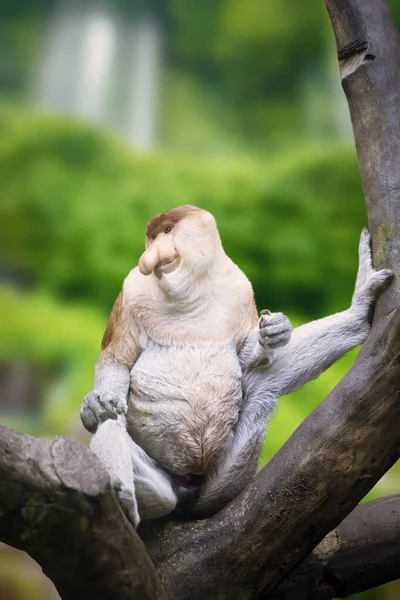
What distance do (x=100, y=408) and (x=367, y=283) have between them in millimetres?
968

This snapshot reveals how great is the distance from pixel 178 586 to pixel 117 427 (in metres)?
0.53

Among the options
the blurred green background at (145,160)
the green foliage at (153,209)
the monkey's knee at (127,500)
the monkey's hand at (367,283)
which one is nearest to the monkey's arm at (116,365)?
the monkey's knee at (127,500)

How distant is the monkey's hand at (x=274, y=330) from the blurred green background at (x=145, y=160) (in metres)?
1.91

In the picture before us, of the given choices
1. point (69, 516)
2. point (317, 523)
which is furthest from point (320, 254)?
point (69, 516)

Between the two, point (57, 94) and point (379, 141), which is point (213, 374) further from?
point (57, 94)

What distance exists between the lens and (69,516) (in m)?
1.76

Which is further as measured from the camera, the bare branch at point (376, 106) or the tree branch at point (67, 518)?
the bare branch at point (376, 106)

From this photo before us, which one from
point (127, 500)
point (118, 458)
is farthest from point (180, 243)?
point (127, 500)

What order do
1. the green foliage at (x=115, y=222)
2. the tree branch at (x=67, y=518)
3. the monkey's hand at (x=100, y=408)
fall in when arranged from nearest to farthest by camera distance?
the tree branch at (x=67, y=518) → the monkey's hand at (x=100, y=408) → the green foliage at (x=115, y=222)

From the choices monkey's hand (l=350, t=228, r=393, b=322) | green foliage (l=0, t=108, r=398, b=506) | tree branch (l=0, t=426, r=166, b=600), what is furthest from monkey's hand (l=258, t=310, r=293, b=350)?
green foliage (l=0, t=108, r=398, b=506)

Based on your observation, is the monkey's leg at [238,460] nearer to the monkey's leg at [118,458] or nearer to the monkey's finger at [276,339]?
the monkey's finger at [276,339]

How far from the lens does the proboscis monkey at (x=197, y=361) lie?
239 cm

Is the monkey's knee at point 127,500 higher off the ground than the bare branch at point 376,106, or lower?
lower

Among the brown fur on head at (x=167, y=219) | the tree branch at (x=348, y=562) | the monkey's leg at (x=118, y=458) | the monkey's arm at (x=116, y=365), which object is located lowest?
the tree branch at (x=348, y=562)
